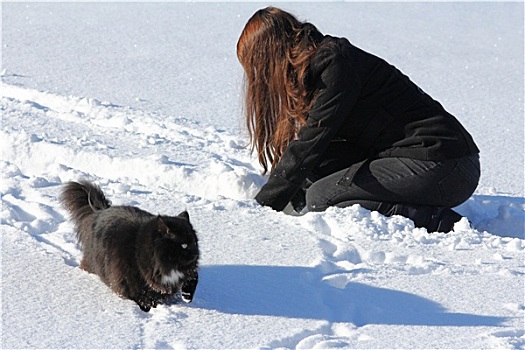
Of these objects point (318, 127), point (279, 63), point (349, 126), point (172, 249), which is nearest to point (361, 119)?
point (349, 126)

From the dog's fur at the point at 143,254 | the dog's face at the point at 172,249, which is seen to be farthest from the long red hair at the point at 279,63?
the dog's face at the point at 172,249

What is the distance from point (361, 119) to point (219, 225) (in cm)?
86

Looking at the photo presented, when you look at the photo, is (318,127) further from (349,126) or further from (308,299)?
(308,299)

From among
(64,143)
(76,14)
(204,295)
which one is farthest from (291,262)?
(76,14)

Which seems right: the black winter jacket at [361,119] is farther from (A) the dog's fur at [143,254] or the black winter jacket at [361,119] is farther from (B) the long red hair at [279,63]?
(A) the dog's fur at [143,254]

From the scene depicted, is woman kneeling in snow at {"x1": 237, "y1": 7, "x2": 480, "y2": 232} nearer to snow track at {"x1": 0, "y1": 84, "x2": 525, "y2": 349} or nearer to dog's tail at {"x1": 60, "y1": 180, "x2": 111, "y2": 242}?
snow track at {"x1": 0, "y1": 84, "x2": 525, "y2": 349}

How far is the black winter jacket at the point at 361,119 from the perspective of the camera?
347 centimetres

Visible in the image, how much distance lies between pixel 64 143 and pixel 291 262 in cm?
202

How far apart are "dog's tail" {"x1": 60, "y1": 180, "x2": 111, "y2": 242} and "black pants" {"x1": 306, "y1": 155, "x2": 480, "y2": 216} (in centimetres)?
121

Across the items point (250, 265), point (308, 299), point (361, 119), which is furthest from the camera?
point (361, 119)

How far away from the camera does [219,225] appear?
336 cm

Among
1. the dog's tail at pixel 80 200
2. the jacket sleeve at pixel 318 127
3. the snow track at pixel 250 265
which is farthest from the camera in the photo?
the jacket sleeve at pixel 318 127

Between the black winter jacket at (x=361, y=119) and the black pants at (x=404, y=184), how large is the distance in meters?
0.05

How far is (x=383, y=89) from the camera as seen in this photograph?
3592 mm
